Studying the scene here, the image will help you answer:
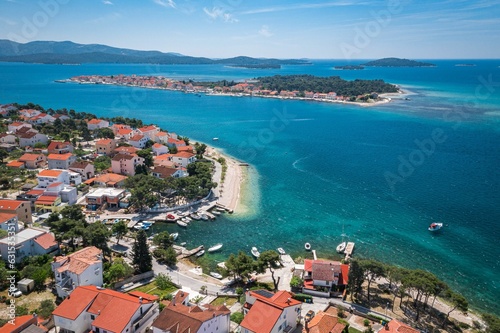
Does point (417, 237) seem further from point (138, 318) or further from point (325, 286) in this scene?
point (138, 318)

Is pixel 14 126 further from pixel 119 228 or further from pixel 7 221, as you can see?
pixel 119 228

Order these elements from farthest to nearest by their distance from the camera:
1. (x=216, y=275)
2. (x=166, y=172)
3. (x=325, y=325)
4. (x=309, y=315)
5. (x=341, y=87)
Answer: (x=341, y=87)
(x=166, y=172)
(x=216, y=275)
(x=309, y=315)
(x=325, y=325)

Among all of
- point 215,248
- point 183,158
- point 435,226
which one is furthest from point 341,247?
point 183,158

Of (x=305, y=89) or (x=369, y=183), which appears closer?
(x=369, y=183)

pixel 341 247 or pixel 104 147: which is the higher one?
pixel 104 147

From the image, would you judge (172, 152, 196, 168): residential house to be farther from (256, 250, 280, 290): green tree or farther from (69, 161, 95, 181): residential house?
(256, 250, 280, 290): green tree

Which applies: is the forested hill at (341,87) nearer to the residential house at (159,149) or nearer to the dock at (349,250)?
the residential house at (159,149)

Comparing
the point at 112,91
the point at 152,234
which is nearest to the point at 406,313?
the point at 152,234
